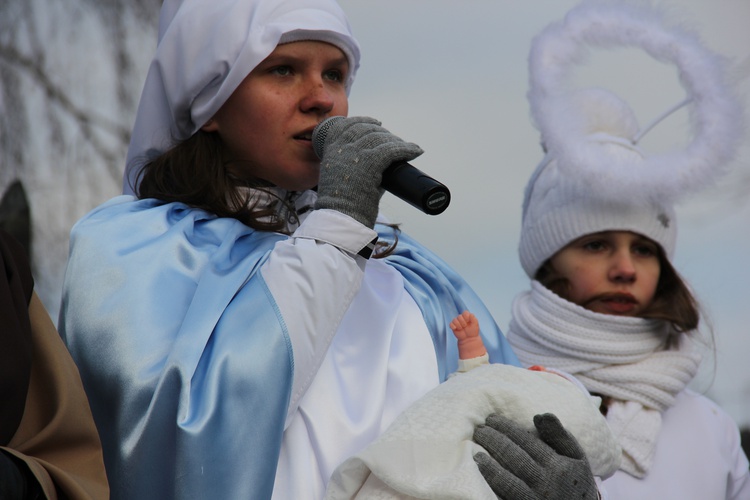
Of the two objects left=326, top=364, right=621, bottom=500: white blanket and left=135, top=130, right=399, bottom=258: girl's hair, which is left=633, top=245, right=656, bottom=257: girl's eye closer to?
left=135, top=130, right=399, bottom=258: girl's hair

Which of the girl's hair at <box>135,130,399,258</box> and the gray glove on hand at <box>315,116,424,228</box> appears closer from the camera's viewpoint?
the gray glove on hand at <box>315,116,424,228</box>

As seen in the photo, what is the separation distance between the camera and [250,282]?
2420 mm

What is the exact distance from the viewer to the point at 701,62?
3.79 meters

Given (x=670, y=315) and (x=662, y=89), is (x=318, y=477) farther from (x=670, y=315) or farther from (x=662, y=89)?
(x=662, y=89)

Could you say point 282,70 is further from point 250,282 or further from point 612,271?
point 612,271

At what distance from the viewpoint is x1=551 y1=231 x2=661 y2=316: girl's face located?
3721 millimetres

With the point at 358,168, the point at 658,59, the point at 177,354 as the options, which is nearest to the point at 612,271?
the point at 658,59

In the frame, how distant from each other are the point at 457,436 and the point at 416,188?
507 millimetres

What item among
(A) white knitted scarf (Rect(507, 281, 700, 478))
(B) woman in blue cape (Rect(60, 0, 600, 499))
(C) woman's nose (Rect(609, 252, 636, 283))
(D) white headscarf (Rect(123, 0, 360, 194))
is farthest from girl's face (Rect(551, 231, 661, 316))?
(D) white headscarf (Rect(123, 0, 360, 194))

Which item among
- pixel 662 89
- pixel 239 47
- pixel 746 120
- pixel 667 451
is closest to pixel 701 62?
pixel 746 120

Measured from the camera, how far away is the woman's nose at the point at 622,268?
146 inches

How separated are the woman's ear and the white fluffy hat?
4.36 feet

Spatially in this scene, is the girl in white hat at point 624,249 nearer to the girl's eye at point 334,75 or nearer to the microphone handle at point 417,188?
the girl's eye at point 334,75

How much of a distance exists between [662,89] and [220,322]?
2579 mm
